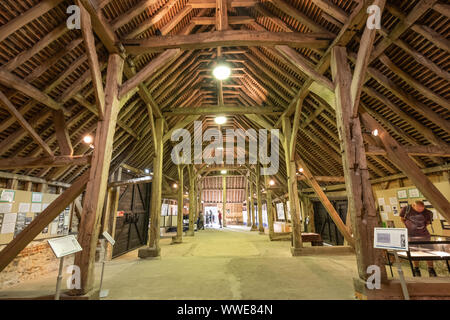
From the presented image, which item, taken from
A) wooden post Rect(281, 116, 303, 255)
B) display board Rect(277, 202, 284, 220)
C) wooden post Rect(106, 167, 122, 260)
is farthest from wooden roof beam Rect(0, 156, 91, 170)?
display board Rect(277, 202, 284, 220)

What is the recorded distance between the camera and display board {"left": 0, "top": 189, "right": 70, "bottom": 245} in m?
4.52

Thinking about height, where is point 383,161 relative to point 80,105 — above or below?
below

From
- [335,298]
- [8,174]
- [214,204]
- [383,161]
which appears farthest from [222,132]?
[214,204]

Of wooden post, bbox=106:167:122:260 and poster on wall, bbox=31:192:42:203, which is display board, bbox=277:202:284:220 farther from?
poster on wall, bbox=31:192:42:203

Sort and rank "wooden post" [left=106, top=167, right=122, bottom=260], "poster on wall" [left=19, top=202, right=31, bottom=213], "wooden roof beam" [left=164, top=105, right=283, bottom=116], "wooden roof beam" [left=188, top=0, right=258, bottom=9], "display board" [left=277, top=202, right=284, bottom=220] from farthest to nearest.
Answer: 1. "display board" [left=277, top=202, right=284, bottom=220]
2. "wooden post" [left=106, top=167, right=122, bottom=260]
3. "wooden roof beam" [left=164, top=105, right=283, bottom=116]
4. "poster on wall" [left=19, top=202, right=31, bottom=213]
5. "wooden roof beam" [left=188, top=0, right=258, bottom=9]

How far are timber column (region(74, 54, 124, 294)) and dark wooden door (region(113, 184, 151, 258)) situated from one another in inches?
222

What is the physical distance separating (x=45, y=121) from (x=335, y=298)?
6.35m

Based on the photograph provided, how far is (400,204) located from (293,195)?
3270 mm

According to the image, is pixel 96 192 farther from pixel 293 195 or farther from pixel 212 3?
pixel 293 195

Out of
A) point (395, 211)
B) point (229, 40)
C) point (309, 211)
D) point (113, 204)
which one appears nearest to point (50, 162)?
point (229, 40)

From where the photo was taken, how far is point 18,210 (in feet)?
15.9

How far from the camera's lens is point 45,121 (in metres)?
4.46
